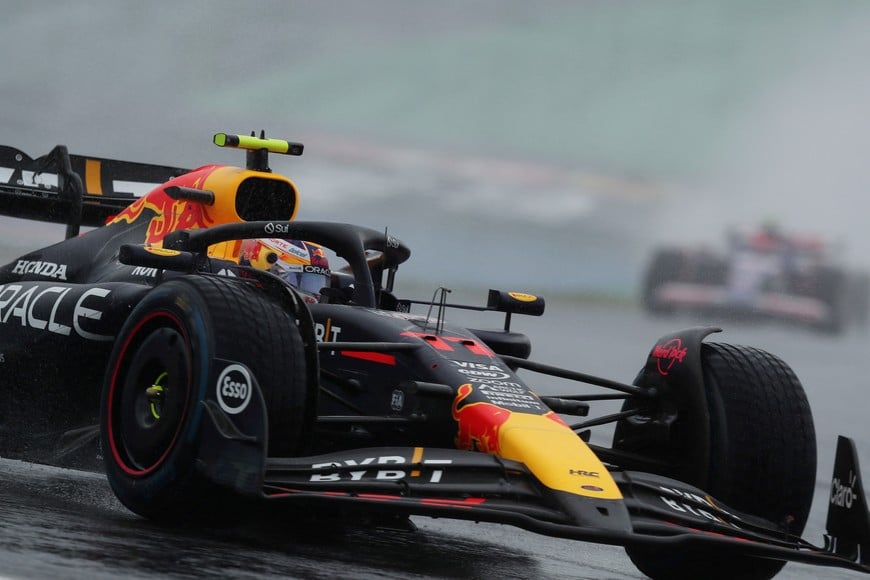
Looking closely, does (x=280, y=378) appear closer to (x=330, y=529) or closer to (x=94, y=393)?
(x=330, y=529)

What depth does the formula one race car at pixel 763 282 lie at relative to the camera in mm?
20688

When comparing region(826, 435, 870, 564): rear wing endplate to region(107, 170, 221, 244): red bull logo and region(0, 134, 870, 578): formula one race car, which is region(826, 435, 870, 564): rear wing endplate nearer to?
region(0, 134, 870, 578): formula one race car

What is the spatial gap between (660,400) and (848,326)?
52.2 feet

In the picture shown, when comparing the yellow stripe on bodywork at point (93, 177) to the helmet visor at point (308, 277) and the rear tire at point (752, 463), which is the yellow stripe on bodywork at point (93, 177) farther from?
the rear tire at point (752, 463)

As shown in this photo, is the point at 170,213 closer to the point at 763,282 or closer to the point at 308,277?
the point at 308,277

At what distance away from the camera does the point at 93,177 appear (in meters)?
9.75

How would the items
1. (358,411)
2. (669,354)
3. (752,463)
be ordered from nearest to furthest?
(358,411)
(752,463)
(669,354)

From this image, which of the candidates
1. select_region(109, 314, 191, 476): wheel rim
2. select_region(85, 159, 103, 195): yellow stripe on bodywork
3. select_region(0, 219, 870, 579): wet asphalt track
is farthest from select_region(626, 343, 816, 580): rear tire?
select_region(85, 159, 103, 195): yellow stripe on bodywork

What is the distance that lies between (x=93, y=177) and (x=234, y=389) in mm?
4920

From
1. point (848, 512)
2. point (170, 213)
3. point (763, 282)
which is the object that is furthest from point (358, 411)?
point (763, 282)

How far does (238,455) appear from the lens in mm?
5109

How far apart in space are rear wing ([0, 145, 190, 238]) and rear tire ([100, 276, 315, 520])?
11.3ft

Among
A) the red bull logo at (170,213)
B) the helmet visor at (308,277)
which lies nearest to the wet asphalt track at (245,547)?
the helmet visor at (308,277)

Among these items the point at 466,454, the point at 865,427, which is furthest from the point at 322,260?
the point at 865,427
